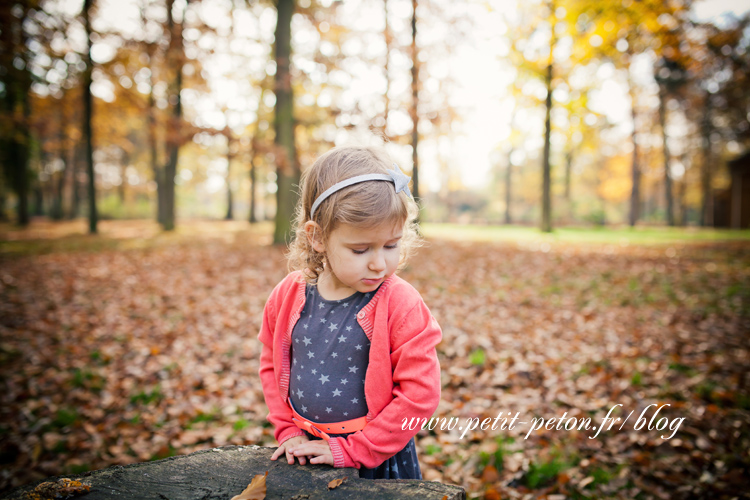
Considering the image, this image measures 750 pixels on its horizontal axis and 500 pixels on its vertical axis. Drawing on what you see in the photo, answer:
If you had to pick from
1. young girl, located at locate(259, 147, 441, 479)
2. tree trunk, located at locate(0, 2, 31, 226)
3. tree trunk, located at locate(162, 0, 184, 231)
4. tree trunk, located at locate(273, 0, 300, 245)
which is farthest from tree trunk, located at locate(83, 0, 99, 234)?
young girl, located at locate(259, 147, 441, 479)

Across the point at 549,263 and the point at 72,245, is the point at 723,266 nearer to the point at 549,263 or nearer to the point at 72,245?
the point at 549,263

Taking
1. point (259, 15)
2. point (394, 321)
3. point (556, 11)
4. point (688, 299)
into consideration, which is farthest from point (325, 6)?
point (394, 321)

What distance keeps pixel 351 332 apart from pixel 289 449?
20.8 inches

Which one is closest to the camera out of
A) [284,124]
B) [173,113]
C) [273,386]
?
[273,386]

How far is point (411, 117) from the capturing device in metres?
11.5

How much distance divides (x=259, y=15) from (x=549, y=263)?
13137 mm

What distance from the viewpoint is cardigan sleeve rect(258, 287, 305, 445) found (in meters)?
1.60

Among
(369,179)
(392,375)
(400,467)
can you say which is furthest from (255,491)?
(369,179)

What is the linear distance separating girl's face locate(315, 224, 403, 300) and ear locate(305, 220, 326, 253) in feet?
0.18

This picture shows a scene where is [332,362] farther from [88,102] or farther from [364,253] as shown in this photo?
[88,102]

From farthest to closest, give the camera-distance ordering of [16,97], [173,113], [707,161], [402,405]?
[707,161], [16,97], [173,113], [402,405]

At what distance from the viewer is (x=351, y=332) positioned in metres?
1.52

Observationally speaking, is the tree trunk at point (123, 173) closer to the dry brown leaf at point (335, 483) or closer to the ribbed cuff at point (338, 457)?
the ribbed cuff at point (338, 457)

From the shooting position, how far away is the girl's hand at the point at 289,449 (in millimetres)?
1448
